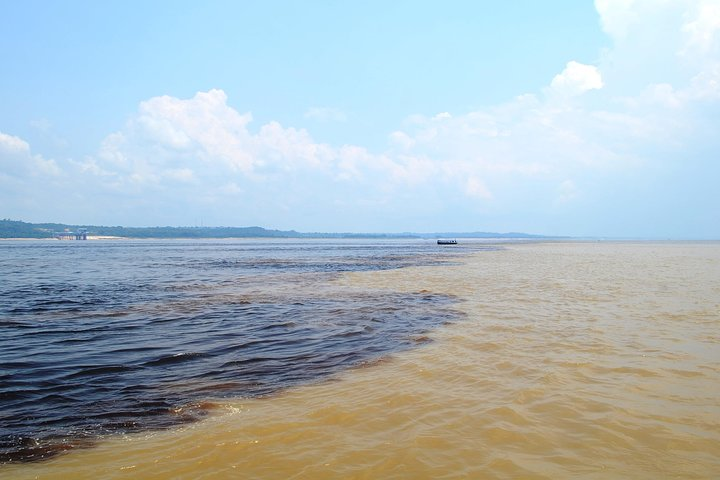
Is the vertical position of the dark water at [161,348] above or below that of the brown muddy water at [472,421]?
below

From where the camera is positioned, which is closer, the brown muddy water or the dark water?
the brown muddy water

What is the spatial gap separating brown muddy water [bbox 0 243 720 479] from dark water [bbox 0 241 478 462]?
1.85 feet

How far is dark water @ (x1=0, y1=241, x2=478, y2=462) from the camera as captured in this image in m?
5.98

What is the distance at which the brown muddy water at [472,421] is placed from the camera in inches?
177

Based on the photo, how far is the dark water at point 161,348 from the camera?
5.98 m

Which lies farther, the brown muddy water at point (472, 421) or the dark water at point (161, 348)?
the dark water at point (161, 348)

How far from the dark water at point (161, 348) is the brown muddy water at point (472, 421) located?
1.85 feet

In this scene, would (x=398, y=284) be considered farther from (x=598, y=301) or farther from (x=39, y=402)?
(x=39, y=402)

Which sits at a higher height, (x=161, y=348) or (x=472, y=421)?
(x=472, y=421)

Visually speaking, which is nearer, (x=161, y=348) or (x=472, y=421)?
(x=472, y=421)

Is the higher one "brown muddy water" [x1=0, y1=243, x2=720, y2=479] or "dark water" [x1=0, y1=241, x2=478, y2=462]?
"brown muddy water" [x1=0, y1=243, x2=720, y2=479]

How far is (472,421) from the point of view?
5.61 m

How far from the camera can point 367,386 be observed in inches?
281

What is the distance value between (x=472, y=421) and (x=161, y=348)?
7.14 m
